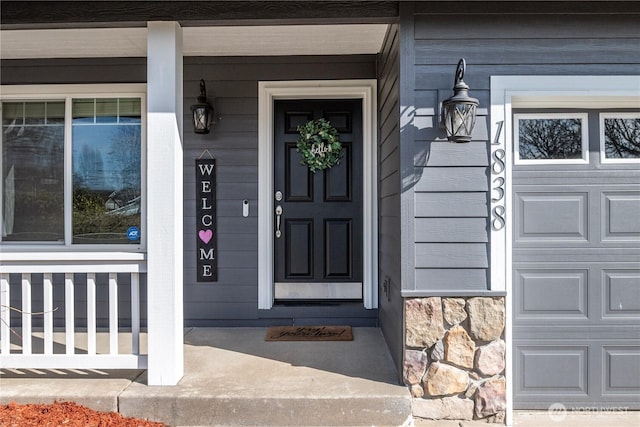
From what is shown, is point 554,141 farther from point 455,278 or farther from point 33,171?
point 33,171

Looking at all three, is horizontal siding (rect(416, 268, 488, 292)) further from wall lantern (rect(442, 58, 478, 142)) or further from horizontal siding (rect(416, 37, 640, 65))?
horizontal siding (rect(416, 37, 640, 65))

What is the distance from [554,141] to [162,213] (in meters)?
2.30

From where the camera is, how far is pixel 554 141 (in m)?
2.56

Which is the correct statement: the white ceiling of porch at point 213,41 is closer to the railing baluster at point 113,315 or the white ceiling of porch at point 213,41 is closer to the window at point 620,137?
the window at point 620,137

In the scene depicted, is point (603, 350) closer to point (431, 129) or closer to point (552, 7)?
point (431, 129)

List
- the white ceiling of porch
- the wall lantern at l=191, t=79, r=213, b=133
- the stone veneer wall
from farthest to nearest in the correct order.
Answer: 1. the wall lantern at l=191, t=79, r=213, b=133
2. the white ceiling of porch
3. the stone veneer wall

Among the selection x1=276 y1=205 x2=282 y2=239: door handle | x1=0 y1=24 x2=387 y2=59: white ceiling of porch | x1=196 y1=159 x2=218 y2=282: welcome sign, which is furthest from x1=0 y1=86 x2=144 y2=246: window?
x1=276 y1=205 x2=282 y2=239: door handle

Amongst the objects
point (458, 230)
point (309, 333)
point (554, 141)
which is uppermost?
point (554, 141)

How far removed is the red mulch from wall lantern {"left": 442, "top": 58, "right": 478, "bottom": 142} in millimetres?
2190

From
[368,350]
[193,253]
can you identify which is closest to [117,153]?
[193,253]

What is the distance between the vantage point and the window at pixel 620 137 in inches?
100

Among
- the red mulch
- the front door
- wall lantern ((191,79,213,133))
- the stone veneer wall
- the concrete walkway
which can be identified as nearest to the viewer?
the red mulch

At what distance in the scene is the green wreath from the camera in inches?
142

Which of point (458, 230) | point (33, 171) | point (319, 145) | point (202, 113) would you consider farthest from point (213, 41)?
point (458, 230)
